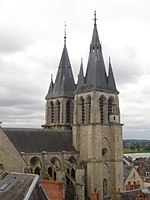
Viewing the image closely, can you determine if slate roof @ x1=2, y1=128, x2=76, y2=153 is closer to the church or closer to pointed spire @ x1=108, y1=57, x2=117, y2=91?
the church

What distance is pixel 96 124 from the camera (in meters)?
41.1

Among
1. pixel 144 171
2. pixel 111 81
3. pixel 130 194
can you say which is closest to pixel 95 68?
→ pixel 111 81

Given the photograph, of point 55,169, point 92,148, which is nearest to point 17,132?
point 55,169

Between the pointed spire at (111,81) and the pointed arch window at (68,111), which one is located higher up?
the pointed spire at (111,81)

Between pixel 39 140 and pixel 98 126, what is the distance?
22.8ft

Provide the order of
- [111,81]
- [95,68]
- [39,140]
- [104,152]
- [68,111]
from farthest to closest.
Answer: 1. [68,111]
2. [111,81]
3. [95,68]
4. [104,152]
5. [39,140]

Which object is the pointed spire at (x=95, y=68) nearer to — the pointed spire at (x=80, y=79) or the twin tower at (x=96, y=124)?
the twin tower at (x=96, y=124)

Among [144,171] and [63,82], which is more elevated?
[63,82]

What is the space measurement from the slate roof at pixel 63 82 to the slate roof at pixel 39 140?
5860 millimetres

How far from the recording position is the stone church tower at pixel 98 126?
40969 mm

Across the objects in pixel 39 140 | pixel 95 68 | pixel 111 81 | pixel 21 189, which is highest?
pixel 95 68

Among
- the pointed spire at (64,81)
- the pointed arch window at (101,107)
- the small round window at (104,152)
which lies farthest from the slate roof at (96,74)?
the small round window at (104,152)

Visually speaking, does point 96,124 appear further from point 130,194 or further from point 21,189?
point 21,189

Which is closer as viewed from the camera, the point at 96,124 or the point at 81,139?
the point at 96,124
